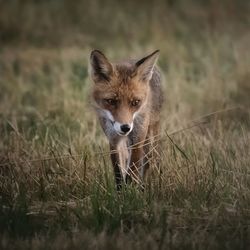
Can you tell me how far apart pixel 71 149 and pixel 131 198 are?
1.61 metres

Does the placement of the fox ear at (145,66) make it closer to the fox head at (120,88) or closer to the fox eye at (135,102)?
the fox head at (120,88)

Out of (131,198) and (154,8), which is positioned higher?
(154,8)

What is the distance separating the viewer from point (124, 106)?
723 centimetres

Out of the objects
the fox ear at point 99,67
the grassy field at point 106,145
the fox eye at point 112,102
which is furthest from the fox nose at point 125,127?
the fox ear at point 99,67

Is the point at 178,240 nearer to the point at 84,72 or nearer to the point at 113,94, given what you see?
the point at 113,94

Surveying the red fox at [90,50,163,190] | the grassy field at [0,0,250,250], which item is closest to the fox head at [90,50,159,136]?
the red fox at [90,50,163,190]

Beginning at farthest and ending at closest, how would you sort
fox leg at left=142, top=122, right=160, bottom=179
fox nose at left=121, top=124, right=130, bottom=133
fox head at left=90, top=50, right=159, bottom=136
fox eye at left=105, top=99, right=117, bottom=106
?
fox leg at left=142, top=122, right=160, bottom=179 < fox eye at left=105, top=99, right=117, bottom=106 < fox head at left=90, top=50, right=159, bottom=136 < fox nose at left=121, top=124, right=130, bottom=133

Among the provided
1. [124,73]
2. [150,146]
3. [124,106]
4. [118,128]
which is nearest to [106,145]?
[150,146]

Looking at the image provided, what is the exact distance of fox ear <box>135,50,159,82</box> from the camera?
748cm

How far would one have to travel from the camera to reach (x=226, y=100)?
10523 millimetres

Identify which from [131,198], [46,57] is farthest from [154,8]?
[131,198]

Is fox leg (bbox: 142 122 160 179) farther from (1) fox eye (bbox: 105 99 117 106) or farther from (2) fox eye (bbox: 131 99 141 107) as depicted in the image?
(1) fox eye (bbox: 105 99 117 106)

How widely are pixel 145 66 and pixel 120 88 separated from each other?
0.40m

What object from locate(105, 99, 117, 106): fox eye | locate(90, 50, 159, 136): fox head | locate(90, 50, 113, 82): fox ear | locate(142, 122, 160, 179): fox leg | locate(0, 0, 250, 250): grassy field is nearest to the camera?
locate(0, 0, 250, 250): grassy field
